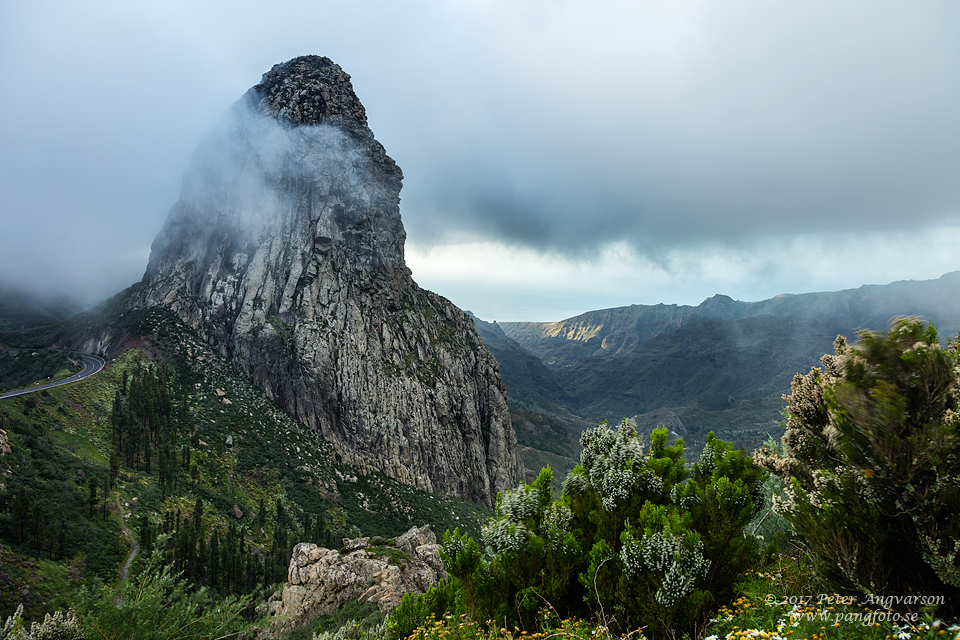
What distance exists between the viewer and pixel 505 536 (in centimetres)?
662

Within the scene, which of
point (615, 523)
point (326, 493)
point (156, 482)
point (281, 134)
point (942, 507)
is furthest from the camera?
point (281, 134)

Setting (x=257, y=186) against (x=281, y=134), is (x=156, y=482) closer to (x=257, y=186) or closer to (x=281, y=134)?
(x=257, y=186)

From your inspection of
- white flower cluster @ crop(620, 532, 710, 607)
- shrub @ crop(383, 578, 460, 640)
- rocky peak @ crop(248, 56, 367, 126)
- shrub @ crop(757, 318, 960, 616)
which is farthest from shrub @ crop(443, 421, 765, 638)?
rocky peak @ crop(248, 56, 367, 126)

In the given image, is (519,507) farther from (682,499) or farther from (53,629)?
(53,629)

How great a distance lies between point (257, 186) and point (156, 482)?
2106 inches

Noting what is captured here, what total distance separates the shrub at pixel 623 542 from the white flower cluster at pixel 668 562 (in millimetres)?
13

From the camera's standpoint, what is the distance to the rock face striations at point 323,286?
6488 centimetres

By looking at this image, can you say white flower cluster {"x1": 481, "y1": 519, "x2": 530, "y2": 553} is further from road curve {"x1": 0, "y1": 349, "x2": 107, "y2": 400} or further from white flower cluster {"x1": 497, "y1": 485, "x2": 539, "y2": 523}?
road curve {"x1": 0, "y1": 349, "x2": 107, "y2": 400}

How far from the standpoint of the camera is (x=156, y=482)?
3641 centimetres

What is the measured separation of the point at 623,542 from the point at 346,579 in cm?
1587

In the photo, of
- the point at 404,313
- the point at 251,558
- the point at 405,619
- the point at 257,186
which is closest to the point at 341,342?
the point at 404,313

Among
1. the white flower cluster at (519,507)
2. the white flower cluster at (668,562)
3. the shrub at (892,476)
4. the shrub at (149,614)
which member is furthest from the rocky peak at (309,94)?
the shrub at (892,476)

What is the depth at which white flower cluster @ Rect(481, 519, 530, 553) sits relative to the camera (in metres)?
6.49

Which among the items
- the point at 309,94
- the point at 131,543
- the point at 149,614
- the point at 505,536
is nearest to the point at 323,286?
the point at 309,94
